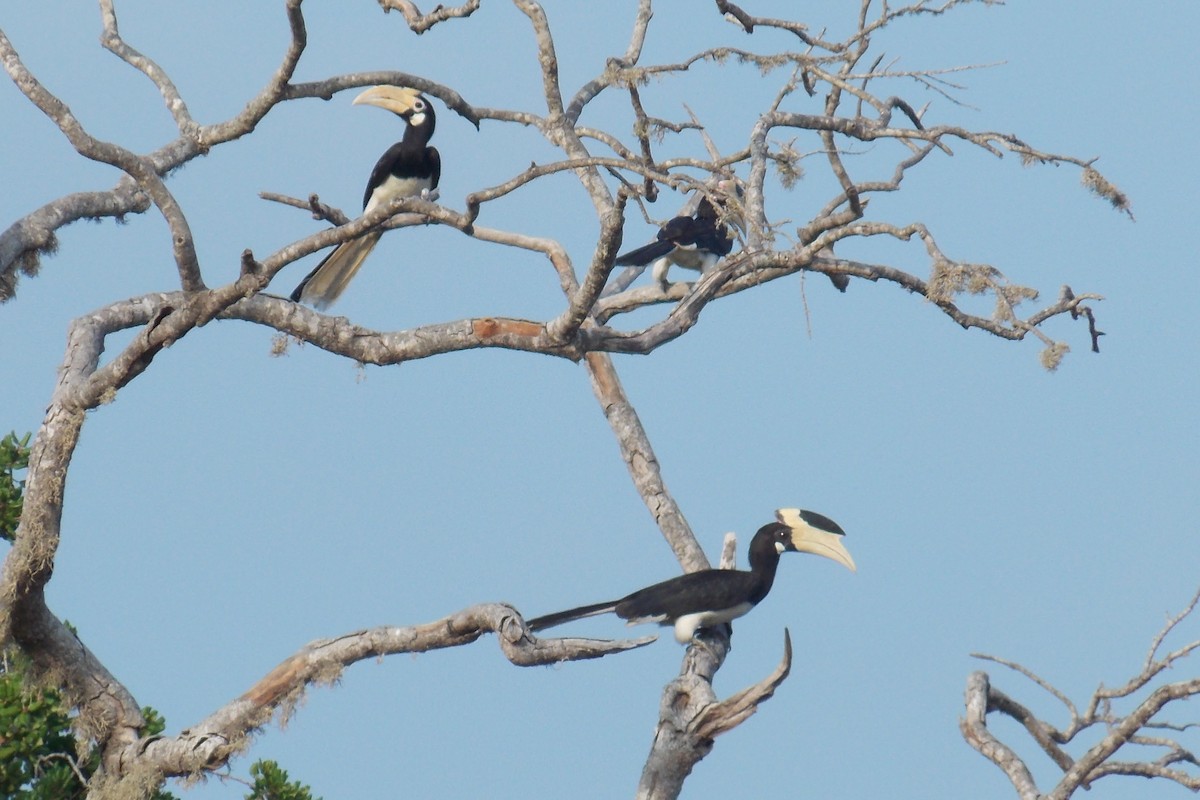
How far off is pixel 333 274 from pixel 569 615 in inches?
92.8

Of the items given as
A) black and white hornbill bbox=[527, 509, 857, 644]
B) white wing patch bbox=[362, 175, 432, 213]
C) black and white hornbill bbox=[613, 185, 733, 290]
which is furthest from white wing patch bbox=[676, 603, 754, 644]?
white wing patch bbox=[362, 175, 432, 213]

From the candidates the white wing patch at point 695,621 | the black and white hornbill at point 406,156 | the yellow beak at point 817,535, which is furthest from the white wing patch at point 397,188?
the white wing patch at point 695,621

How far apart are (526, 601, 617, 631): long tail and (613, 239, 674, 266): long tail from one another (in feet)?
6.99

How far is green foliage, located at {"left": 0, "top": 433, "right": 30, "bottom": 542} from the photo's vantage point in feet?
16.5

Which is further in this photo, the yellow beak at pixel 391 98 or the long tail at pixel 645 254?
the yellow beak at pixel 391 98

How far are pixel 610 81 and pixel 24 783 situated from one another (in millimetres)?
3854

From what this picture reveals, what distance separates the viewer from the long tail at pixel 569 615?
5.46 meters

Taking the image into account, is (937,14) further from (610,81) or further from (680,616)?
(680,616)

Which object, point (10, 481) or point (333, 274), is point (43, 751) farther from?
point (333, 274)

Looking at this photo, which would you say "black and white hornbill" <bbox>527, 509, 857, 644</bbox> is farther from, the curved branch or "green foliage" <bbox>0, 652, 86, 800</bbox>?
"green foliage" <bbox>0, 652, 86, 800</bbox>

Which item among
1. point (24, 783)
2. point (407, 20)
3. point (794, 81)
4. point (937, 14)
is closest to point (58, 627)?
point (24, 783)

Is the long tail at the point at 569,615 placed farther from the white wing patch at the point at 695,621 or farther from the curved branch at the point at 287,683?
the curved branch at the point at 287,683

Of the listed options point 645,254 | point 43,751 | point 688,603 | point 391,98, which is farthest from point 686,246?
point 43,751

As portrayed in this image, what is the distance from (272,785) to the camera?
15.0 feet
